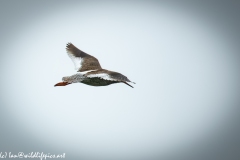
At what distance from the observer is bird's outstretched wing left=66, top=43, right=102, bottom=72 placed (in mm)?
7391

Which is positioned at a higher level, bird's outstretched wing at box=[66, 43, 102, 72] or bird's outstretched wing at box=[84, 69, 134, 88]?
bird's outstretched wing at box=[66, 43, 102, 72]

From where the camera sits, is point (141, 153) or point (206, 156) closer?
point (206, 156)

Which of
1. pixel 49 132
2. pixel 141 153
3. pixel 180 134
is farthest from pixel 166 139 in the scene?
pixel 49 132

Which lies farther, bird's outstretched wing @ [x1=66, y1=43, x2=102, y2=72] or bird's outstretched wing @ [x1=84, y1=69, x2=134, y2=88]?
bird's outstretched wing @ [x1=66, y1=43, x2=102, y2=72]

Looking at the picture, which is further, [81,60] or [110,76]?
[81,60]

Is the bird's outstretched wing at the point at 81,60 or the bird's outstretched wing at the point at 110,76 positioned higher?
the bird's outstretched wing at the point at 81,60

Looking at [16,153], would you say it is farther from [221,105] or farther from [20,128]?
[221,105]

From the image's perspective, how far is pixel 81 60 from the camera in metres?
7.78

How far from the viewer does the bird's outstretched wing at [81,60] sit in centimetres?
739

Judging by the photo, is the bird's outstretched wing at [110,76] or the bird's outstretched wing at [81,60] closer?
the bird's outstretched wing at [110,76]

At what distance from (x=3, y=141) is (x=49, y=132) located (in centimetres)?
1053

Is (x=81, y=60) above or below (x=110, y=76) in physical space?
above

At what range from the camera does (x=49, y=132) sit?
40656 millimetres

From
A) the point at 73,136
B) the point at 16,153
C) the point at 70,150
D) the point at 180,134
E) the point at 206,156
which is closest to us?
the point at 16,153
